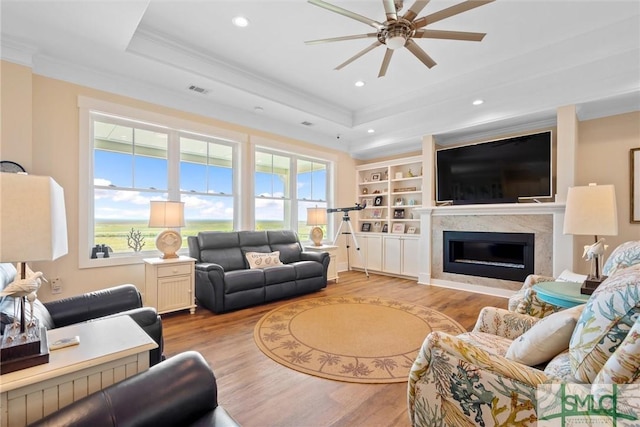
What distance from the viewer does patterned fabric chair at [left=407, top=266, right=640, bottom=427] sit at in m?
0.91

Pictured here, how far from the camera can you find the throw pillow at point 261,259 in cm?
415

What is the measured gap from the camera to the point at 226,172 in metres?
4.60

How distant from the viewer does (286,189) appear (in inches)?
216

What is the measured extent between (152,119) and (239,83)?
1.21 m

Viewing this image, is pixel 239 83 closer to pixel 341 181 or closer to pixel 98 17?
pixel 98 17

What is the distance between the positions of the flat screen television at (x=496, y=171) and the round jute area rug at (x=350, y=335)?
85.3 inches

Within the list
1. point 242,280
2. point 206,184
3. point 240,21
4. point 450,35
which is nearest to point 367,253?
point 242,280

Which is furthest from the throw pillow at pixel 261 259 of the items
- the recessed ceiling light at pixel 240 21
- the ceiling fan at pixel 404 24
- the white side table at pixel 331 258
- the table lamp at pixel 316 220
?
the ceiling fan at pixel 404 24

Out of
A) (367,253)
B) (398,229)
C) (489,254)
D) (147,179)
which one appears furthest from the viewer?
(367,253)

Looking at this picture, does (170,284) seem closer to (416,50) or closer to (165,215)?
(165,215)

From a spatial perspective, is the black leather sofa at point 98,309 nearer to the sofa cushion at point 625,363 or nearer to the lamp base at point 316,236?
the sofa cushion at point 625,363

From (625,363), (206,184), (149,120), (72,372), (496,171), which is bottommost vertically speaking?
(72,372)

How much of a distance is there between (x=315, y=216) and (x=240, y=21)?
10.1 ft

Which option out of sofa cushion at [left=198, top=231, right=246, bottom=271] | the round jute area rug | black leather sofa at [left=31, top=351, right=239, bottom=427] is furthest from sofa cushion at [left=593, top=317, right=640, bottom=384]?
sofa cushion at [left=198, top=231, right=246, bottom=271]
